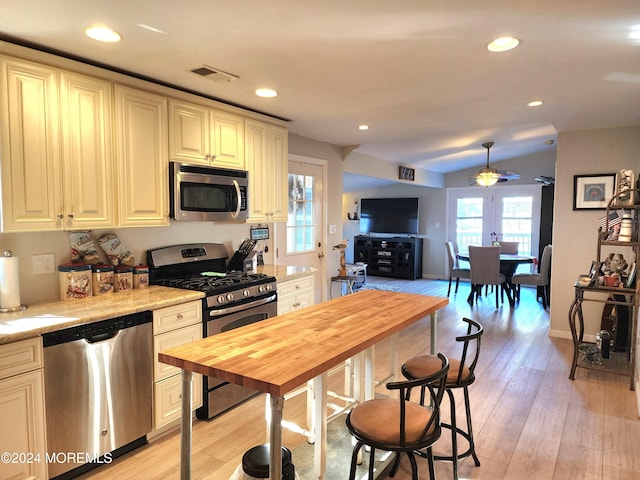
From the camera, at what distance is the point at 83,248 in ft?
8.58

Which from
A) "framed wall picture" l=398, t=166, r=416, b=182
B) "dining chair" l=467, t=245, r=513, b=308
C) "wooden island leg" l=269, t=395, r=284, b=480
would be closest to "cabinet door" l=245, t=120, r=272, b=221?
"wooden island leg" l=269, t=395, r=284, b=480

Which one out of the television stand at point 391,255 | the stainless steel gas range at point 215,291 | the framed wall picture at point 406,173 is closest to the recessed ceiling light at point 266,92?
the stainless steel gas range at point 215,291

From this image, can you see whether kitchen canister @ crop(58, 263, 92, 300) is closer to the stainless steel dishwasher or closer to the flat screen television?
the stainless steel dishwasher

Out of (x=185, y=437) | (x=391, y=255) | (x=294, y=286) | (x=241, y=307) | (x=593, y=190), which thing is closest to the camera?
(x=185, y=437)

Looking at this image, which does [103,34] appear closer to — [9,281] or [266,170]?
[9,281]

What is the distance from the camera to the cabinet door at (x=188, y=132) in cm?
285

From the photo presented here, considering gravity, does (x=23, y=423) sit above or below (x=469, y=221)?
→ below

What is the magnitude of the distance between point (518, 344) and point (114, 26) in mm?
4523

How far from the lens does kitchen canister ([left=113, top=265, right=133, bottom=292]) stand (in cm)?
271

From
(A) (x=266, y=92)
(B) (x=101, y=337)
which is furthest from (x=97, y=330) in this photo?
(A) (x=266, y=92)

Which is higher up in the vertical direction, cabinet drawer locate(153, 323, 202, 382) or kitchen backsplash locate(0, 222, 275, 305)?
kitchen backsplash locate(0, 222, 275, 305)

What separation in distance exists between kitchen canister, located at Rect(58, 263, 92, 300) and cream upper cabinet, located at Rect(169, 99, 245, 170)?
93 cm

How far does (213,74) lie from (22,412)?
2.05 meters

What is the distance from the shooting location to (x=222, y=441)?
8.34 ft
